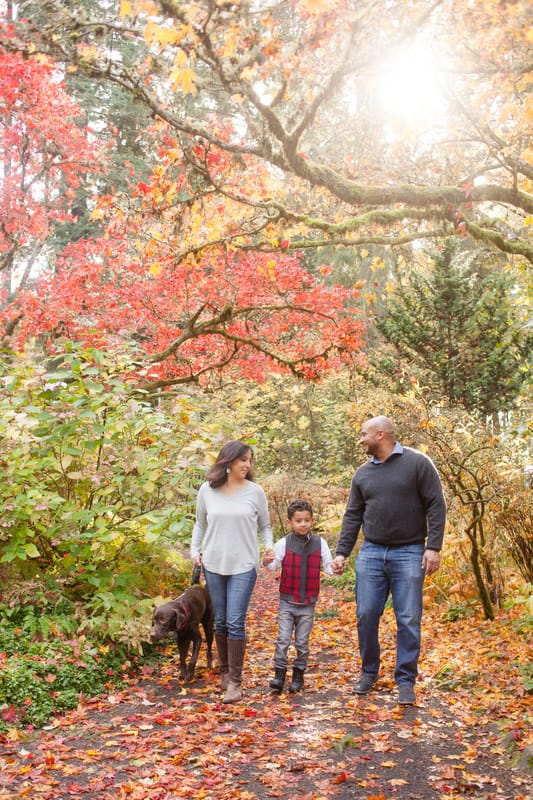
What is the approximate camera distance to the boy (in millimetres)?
5598

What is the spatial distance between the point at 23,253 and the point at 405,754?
13.4 metres

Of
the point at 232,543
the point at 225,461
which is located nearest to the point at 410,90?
the point at 225,461

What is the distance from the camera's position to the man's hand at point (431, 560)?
491cm

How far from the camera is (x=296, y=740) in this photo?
4504 millimetres

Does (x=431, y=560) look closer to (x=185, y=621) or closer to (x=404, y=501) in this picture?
(x=404, y=501)

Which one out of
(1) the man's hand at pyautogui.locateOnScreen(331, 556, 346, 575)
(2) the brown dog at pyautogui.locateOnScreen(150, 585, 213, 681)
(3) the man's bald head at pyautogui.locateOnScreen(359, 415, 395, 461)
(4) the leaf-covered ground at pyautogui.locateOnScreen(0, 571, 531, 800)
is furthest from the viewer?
(2) the brown dog at pyautogui.locateOnScreen(150, 585, 213, 681)

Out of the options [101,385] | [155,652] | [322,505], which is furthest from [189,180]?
[322,505]

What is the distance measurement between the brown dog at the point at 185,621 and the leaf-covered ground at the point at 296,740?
8.7 inches

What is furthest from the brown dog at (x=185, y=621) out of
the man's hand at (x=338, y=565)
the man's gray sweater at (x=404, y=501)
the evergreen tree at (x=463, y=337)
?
the evergreen tree at (x=463, y=337)

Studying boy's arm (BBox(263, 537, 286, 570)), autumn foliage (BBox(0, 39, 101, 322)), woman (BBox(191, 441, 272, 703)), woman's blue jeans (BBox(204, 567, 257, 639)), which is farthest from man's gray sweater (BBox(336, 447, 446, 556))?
autumn foliage (BBox(0, 39, 101, 322))

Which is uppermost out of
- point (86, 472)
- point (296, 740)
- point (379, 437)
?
point (379, 437)

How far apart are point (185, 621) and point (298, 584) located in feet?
3.09

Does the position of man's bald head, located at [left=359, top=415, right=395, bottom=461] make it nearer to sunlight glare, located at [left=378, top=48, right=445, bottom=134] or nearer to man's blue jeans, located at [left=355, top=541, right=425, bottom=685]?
man's blue jeans, located at [left=355, top=541, right=425, bottom=685]

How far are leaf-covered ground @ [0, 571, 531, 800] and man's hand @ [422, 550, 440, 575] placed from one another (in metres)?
0.95
